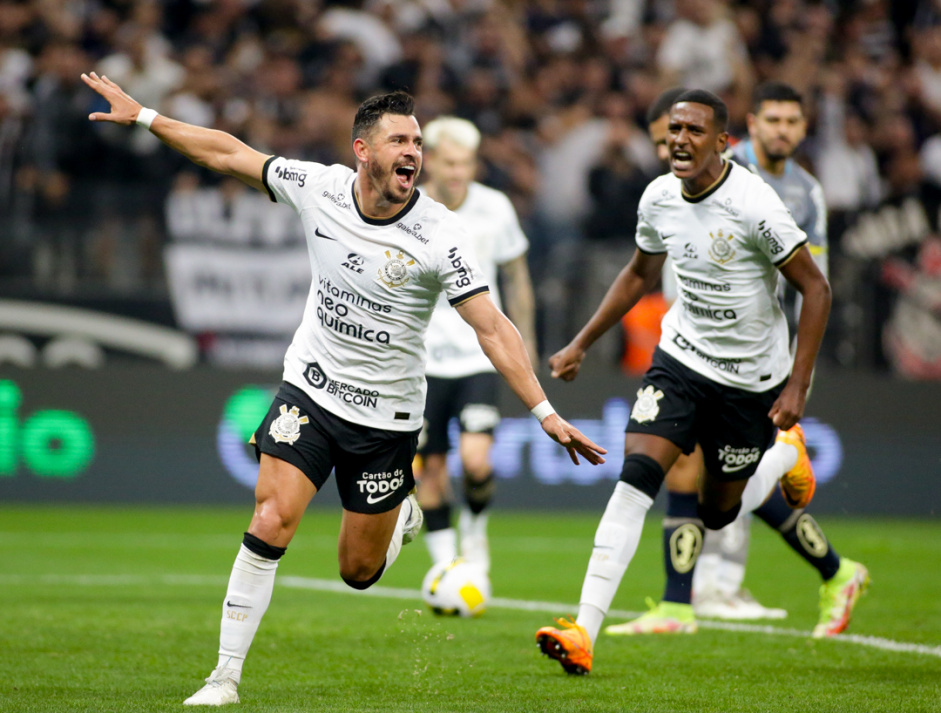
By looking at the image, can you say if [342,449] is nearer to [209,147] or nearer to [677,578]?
[209,147]

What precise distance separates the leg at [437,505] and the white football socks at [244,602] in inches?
120

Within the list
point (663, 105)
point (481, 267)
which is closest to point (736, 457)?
point (663, 105)

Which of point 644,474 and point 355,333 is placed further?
point 644,474

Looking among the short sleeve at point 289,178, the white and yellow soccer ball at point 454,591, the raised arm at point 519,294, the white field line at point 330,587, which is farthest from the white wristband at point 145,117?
the white field line at point 330,587

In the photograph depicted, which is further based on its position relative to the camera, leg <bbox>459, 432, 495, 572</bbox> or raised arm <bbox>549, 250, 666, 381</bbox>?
leg <bbox>459, 432, 495, 572</bbox>

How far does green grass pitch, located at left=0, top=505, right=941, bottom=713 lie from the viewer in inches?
201

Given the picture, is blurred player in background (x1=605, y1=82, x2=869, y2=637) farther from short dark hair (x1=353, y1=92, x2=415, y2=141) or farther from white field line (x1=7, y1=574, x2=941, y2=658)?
short dark hair (x1=353, y1=92, x2=415, y2=141)

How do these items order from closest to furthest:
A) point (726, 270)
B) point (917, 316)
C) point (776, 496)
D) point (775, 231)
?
Result: point (775, 231) → point (726, 270) → point (776, 496) → point (917, 316)

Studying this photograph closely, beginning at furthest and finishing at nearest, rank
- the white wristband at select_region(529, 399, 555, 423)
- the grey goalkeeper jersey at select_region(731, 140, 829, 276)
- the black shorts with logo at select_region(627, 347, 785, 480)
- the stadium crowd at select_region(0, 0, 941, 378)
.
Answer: the stadium crowd at select_region(0, 0, 941, 378)
the grey goalkeeper jersey at select_region(731, 140, 829, 276)
the black shorts with logo at select_region(627, 347, 785, 480)
the white wristband at select_region(529, 399, 555, 423)

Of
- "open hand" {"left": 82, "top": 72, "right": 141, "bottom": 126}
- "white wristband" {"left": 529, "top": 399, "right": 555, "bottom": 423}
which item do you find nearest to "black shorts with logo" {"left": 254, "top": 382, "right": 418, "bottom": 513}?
"white wristband" {"left": 529, "top": 399, "right": 555, "bottom": 423}

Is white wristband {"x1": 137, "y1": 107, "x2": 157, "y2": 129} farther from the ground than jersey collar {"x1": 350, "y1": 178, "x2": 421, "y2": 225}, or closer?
farther from the ground

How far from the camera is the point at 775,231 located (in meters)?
5.68

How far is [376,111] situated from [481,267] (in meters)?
2.92

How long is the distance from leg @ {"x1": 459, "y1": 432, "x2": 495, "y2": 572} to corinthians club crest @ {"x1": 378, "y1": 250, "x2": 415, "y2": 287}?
9.76 ft
